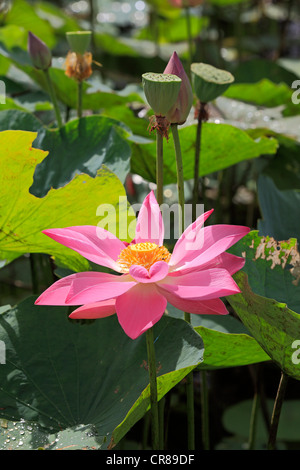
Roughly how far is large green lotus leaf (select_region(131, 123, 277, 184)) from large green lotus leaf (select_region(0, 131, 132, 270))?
230 millimetres

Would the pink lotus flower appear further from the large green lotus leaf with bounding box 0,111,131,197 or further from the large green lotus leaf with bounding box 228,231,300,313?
the large green lotus leaf with bounding box 0,111,131,197

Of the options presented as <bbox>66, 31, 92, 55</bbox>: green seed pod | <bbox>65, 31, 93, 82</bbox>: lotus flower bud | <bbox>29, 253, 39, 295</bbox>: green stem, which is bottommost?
<bbox>29, 253, 39, 295</bbox>: green stem

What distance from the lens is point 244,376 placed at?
136cm

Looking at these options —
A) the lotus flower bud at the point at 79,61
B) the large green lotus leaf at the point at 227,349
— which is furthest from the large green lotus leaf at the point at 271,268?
the lotus flower bud at the point at 79,61

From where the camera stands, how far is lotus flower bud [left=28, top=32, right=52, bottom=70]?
0.93 metres

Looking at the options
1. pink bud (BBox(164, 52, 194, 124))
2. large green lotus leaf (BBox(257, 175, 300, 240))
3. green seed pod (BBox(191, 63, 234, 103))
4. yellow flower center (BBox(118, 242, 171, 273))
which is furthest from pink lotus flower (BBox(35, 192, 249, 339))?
large green lotus leaf (BBox(257, 175, 300, 240))

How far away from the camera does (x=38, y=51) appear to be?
0.94 meters

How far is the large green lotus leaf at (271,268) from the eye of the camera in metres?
0.75

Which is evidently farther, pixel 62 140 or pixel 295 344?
pixel 62 140

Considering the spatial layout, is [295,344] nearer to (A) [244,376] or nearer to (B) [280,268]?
(B) [280,268]

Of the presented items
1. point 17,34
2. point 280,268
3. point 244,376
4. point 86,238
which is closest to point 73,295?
point 86,238

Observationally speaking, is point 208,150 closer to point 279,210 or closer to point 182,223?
point 279,210

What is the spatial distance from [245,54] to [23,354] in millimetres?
1921

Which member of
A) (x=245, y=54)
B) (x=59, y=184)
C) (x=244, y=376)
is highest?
(x=59, y=184)
